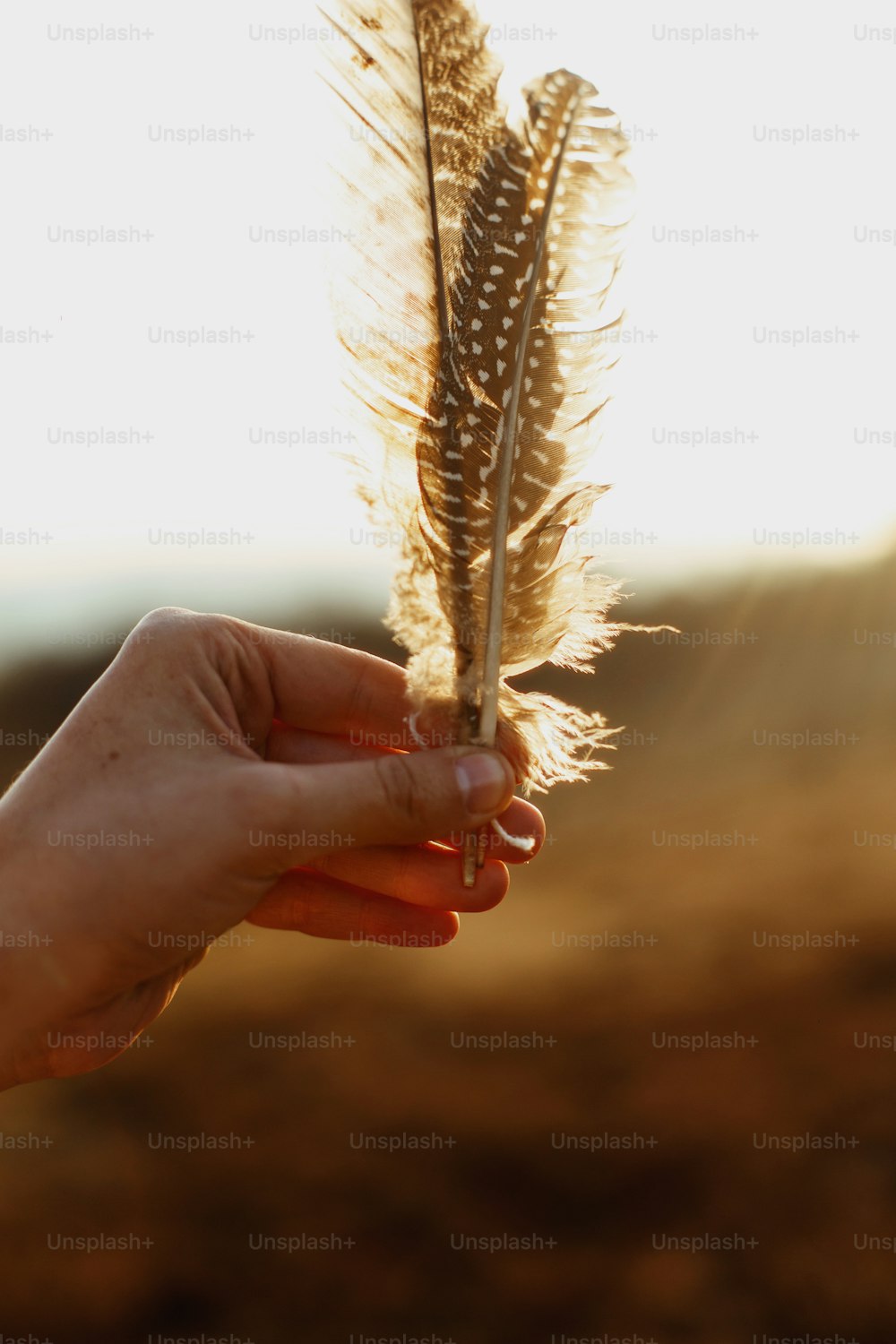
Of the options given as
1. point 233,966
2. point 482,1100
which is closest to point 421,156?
point 482,1100

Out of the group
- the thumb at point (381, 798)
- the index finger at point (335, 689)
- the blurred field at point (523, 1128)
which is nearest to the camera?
the thumb at point (381, 798)

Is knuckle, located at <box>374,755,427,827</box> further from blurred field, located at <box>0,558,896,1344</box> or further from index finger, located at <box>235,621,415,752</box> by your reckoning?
blurred field, located at <box>0,558,896,1344</box>

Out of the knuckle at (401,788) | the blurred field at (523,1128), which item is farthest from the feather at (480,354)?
the blurred field at (523,1128)

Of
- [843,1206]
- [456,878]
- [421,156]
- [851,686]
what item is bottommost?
[851,686]

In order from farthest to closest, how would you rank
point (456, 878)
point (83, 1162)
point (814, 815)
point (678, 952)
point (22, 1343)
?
point (814, 815) → point (678, 952) → point (83, 1162) → point (22, 1343) → point (456, 878)

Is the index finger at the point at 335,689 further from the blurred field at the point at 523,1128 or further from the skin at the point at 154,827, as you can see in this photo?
the blurred field at the point at 523,1128

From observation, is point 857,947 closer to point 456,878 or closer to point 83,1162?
point 456,878

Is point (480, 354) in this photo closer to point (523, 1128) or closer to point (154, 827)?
point (154, 827)
